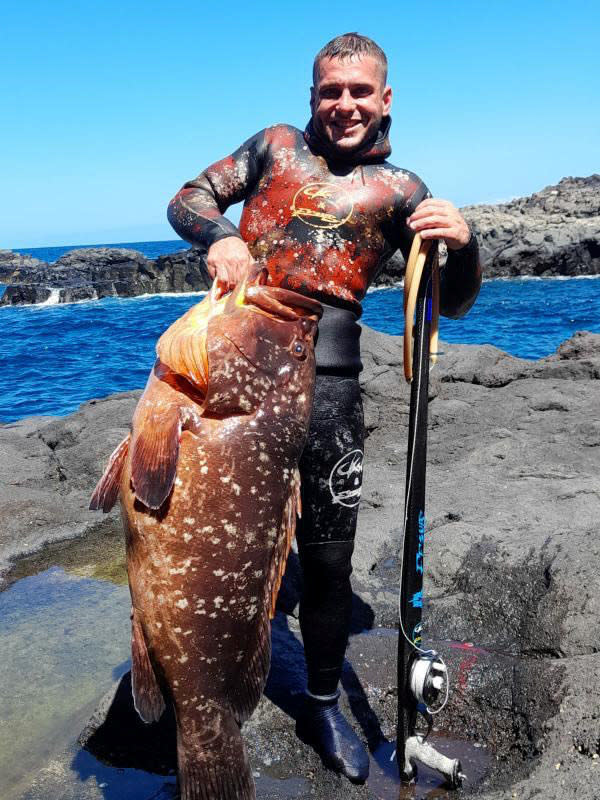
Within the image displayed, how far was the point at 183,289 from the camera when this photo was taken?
→ 5447 cm

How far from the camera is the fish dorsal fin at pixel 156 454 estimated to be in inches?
91.7

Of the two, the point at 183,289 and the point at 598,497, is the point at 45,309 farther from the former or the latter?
the point at 598,497

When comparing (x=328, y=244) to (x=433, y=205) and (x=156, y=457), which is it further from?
(x=156, y=457)

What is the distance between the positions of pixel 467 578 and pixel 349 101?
319 cm

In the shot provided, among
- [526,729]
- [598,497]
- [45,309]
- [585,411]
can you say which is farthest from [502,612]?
[45,309]

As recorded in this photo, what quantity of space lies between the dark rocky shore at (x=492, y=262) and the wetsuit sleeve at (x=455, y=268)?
4596 centimetres

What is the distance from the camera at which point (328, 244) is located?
10.8 feet

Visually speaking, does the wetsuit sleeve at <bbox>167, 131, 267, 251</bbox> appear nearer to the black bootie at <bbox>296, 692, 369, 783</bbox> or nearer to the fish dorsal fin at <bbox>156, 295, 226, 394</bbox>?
the fish dorsal fin at <bbox>156, 295, 226, 394</bbox>

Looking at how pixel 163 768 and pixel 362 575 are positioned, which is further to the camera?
pixel 362 575

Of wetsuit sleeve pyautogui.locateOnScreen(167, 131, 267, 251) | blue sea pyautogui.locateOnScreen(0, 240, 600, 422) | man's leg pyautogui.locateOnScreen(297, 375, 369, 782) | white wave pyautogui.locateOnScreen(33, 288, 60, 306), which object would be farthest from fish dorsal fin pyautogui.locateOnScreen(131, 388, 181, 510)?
white wave pyautogui.locateOnScreen(33, 288, 60, 306)

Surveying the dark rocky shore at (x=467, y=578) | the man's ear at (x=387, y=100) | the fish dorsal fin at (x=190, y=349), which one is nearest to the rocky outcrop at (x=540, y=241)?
the dark rocky shore at (x=467, y=578)

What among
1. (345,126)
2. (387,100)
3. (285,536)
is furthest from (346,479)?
(387,100)

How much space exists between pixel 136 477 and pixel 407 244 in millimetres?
1851

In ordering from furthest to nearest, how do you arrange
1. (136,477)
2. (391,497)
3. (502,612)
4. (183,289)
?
1. (183,289)
2. (391,497)
3. (502,612)
4. (136,477)
